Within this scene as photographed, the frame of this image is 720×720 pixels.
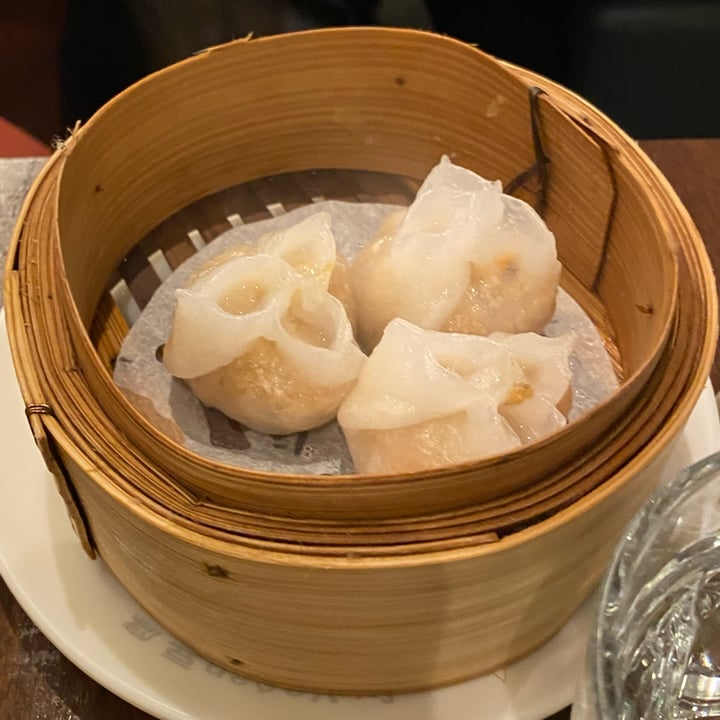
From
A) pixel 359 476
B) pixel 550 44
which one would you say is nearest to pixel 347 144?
pixel 359 476

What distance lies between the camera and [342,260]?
3.39 ft

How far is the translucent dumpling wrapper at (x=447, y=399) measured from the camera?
0.82 metres

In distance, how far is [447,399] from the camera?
2.69ft

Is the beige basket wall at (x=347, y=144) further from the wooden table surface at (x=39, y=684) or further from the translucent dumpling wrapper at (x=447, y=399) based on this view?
the wooden table surface at (x=39, y=684)

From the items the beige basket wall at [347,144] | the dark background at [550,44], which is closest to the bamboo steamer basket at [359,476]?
the beige basket wall at [347,144]

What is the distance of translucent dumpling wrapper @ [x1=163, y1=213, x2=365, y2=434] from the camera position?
2.93 ft

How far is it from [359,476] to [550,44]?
1.52m

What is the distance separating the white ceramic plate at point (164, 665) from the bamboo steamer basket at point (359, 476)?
0.06 ft

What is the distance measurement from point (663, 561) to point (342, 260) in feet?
1.79

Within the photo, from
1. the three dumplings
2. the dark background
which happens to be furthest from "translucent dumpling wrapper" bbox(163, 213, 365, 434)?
the dark background

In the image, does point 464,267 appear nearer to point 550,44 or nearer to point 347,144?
point 347,144

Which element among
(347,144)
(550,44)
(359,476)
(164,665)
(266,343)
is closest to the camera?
(359,476)

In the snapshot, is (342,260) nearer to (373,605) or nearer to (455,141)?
(455,141)

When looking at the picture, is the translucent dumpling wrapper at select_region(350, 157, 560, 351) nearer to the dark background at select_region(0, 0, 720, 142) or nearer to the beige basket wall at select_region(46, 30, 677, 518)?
the beige basket wall at select_region(46, 30, 677, 518)
